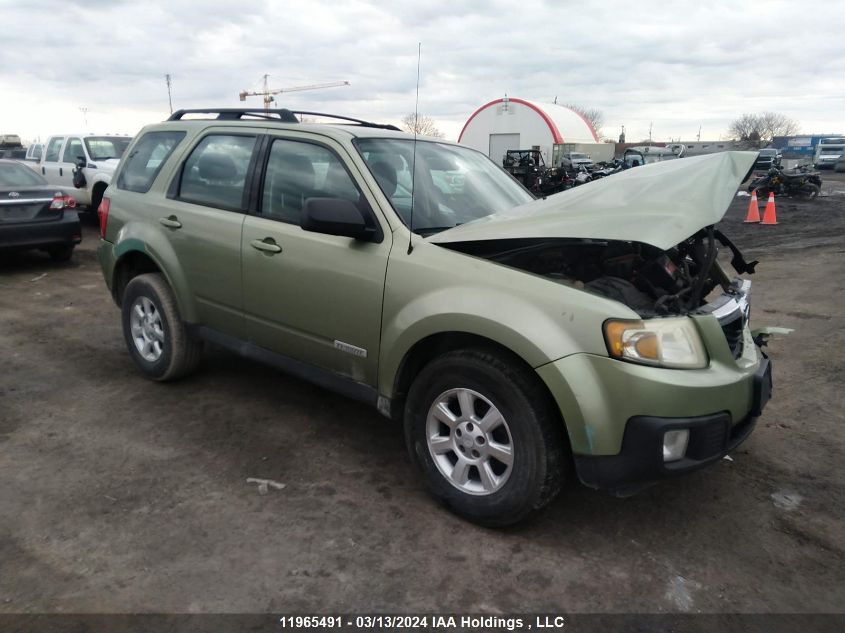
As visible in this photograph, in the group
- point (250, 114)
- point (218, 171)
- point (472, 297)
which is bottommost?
point (472, 297)

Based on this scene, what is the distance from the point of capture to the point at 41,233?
8797mm

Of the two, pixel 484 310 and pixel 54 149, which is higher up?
pixel 54 149

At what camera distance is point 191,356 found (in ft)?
15.2

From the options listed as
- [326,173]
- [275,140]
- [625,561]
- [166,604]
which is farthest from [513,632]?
[275,140]

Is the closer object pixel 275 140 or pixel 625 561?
pixel 625 561

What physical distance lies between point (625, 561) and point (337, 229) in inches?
78.6

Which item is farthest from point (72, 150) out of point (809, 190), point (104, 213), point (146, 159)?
point (809, 190)

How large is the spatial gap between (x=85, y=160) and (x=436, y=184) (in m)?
11.2

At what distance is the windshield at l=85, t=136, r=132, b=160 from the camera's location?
1266cm

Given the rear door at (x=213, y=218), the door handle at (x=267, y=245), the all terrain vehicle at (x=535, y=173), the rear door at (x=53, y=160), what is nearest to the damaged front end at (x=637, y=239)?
the door handle at (x=267, y=245)

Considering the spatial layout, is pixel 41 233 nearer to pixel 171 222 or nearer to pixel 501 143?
pixel 171 222

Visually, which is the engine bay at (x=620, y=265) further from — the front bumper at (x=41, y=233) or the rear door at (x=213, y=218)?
the front bumper at (x=41, y=233)

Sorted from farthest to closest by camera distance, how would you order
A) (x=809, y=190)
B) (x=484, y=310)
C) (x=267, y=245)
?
(x=809, y=190) < (x=267, y=245) < (x=484, y=310)

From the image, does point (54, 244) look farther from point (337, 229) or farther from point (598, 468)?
point (598, 468)
